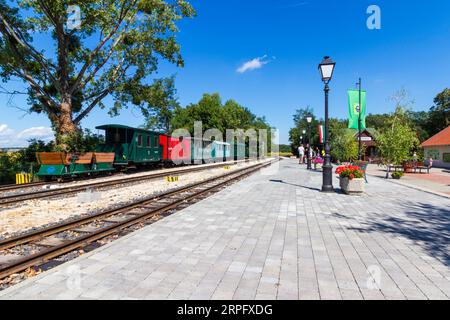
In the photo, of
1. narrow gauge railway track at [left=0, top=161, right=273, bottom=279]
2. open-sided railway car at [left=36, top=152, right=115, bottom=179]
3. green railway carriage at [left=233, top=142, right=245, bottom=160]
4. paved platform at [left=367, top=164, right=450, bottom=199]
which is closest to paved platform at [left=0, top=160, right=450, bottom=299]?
narrow gauge railway track at [left=0, top=161, right=273, bottom=279]

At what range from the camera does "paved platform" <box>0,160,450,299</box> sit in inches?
129

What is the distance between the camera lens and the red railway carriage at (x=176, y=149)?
26.4m

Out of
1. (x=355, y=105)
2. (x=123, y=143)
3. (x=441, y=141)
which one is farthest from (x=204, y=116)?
(x=355, y=105)

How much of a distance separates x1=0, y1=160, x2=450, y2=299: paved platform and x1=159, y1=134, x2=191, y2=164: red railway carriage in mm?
19649

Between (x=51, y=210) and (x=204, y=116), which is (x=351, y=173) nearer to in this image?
(x=51, y=210)

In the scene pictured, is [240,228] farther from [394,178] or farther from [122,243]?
[394,178]

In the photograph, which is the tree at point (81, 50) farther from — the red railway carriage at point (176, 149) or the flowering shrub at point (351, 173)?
the flowering shrub at point (351, 173)

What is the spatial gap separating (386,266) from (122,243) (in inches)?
167

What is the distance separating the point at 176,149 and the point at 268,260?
25361mm

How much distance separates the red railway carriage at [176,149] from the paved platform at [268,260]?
19.6m

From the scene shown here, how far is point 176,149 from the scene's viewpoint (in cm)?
2891

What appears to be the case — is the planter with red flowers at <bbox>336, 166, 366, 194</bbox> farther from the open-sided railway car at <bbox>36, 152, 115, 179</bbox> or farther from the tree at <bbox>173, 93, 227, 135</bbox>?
the tree at <bbox>173, 93, 227, 135</bbox>

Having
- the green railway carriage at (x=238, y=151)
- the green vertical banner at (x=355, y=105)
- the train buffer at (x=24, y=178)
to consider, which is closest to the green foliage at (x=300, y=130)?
the green railway carriage at (x=238, y=151)
